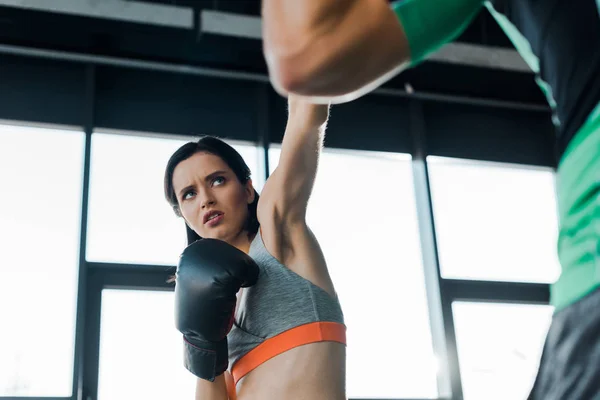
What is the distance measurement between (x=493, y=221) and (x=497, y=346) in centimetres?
75

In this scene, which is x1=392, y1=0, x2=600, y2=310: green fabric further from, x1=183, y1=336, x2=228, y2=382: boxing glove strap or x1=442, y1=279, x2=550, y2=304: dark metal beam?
x1=442, y1=279, x2=550, y2=304: dark metal beam

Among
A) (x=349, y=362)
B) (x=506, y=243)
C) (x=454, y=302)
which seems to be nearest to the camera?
(x=349, y=362)

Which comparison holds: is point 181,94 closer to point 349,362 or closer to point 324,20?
point 349,362

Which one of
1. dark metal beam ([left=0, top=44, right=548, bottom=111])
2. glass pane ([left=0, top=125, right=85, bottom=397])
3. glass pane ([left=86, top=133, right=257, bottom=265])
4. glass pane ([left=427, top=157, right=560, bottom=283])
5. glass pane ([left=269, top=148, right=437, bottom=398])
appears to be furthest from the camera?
glass pane ([left=427, top=157, right=560, bottom=283])

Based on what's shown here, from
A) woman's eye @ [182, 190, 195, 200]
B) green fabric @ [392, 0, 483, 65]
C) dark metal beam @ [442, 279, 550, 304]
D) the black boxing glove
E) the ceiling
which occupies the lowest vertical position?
the black boxing glove

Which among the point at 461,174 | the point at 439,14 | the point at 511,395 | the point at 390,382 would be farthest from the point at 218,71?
the point at 439,14

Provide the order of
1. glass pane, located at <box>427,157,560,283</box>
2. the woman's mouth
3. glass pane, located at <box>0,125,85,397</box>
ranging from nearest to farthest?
1. the woman's mouth
2. glass pane, located at <box>0,125,85,397</box>
3. glass pane, located at <box>427,157,560,283</box>

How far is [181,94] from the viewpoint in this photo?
420 centimetres

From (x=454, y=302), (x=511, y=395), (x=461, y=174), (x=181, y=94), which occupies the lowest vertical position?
(x=511, y=395)

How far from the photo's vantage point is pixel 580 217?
1.80 feet

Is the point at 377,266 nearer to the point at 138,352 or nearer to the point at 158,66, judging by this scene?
the point at 138,352

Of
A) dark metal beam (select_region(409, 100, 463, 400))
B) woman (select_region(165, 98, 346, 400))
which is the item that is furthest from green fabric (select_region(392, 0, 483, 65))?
dark metal beam (select_region(409, 100, 463, 400))

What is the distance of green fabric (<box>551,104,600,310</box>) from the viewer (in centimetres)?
53

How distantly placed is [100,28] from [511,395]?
285 cm
